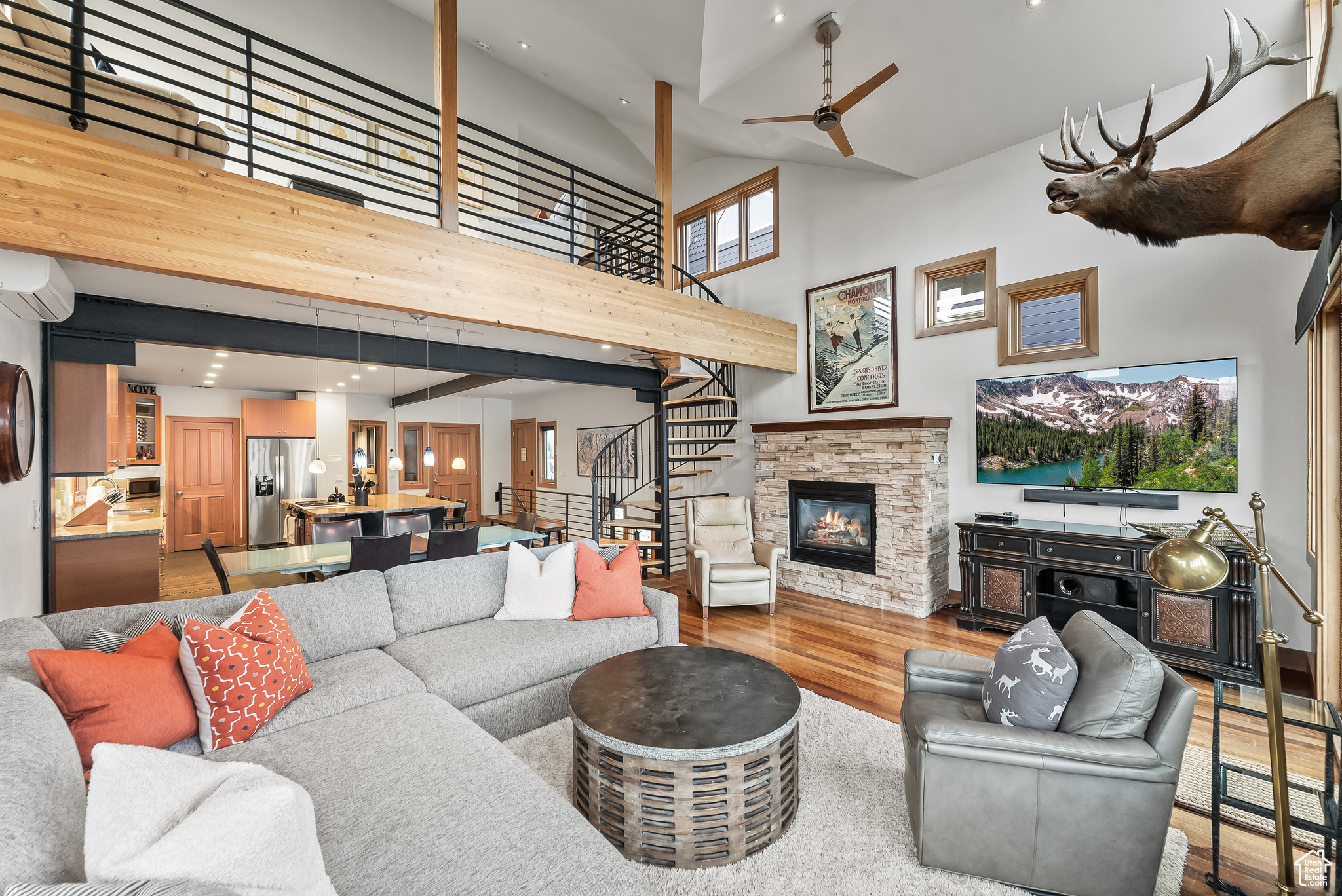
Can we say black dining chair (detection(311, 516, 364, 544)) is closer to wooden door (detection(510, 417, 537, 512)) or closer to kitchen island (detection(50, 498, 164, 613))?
kitchen island (detection(50, 498, 164, 613))

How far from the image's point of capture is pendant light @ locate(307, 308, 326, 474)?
4594 mm

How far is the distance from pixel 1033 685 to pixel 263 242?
12.7 ft

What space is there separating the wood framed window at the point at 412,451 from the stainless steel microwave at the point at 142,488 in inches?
135

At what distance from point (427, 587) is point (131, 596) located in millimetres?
3012

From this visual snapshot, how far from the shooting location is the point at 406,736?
6.20 feet

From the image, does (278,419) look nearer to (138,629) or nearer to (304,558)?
(304,558)

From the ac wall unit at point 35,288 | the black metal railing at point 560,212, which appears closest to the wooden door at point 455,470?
the black metal railing at point 560,212

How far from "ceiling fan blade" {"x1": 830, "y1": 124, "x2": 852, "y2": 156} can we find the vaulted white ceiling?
47 centimetres

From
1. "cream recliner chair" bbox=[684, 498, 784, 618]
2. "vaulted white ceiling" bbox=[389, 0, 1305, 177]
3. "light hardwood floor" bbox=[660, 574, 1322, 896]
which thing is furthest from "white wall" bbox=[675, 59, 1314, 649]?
"cream recliner chair" bbox=[684, 498, 784, 618]

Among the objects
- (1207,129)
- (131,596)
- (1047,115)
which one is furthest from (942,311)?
(131,596)

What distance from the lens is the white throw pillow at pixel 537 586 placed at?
3.14m

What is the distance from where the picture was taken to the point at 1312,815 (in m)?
2.13

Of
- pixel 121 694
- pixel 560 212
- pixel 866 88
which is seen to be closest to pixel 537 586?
pixel 121 694

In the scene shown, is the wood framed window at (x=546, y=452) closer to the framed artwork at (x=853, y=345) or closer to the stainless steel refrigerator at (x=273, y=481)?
the stainless steel refrigerator at (x=273, y=481)
